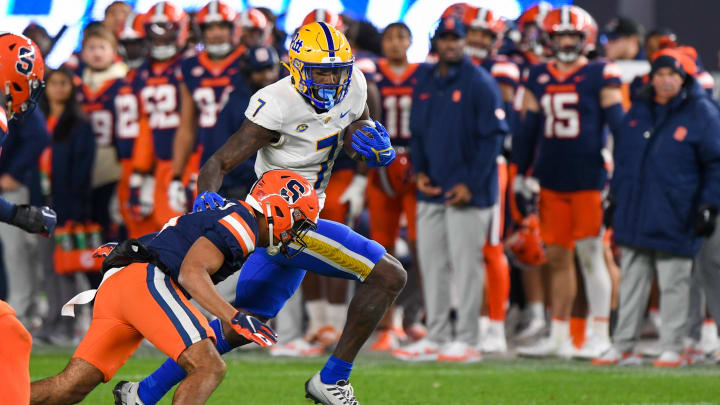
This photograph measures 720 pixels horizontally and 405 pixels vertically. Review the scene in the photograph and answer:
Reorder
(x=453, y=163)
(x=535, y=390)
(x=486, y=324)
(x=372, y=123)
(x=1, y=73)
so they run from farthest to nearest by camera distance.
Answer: (x=486, y=324) < (x=453, y=163) < (x=535, y=390) < (x=372, y=123) < (x=1, y=73)

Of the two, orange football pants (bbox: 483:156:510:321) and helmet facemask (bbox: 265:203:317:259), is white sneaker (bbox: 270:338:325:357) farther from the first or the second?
helmet facemask (bbox: 265:203:317:259)

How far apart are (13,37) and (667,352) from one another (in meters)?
4.52

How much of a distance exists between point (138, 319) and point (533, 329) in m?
5.55

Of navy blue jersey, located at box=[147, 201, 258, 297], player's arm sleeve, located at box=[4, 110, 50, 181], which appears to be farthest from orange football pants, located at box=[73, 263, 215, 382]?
player's arm sleeve, located at box=[4, 110, 50, 181]

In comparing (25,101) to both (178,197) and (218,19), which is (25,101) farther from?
(218,19)

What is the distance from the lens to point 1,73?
4.57 meters

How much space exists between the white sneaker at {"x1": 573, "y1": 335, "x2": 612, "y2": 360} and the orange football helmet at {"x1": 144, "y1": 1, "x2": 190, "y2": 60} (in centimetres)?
364

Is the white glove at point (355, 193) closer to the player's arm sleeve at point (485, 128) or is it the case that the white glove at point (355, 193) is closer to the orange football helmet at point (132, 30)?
the player's arm sleeve at point (485, 128)

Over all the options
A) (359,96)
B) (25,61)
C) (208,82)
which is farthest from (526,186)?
(25,61)

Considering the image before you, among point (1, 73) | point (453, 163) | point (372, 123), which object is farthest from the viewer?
point (453, 163)

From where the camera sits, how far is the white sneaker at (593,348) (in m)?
8.15

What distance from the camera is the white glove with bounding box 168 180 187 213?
8.50 m

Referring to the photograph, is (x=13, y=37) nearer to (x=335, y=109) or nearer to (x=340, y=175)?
(x=335, y=109)

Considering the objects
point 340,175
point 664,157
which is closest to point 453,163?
point 340,175
